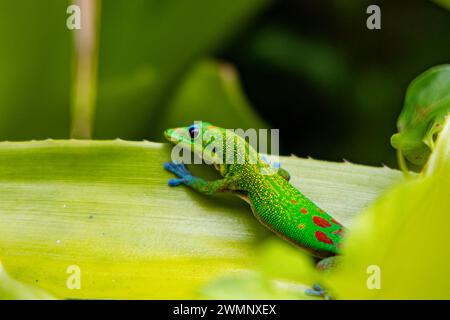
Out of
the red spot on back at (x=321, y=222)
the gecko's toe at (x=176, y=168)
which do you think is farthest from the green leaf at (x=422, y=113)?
the gecko's toe at (x=176, y=168)

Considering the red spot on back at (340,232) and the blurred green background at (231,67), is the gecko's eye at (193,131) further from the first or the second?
the red spot on back at (340,232)

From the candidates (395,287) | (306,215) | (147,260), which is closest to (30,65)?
(147,260)

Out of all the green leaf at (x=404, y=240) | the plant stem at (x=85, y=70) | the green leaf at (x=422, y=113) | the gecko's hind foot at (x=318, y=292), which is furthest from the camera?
the plant stem at (x=85, y=70)

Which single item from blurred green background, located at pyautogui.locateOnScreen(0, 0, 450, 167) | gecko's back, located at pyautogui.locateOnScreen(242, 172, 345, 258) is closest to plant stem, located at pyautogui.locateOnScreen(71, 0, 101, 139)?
blurred green background, located at pyautogui.locateOnScreen(0, 0, 450, 167)

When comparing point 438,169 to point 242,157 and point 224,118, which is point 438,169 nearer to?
point 242,157

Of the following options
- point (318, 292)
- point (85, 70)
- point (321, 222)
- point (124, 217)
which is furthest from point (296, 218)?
point (85, 70)
